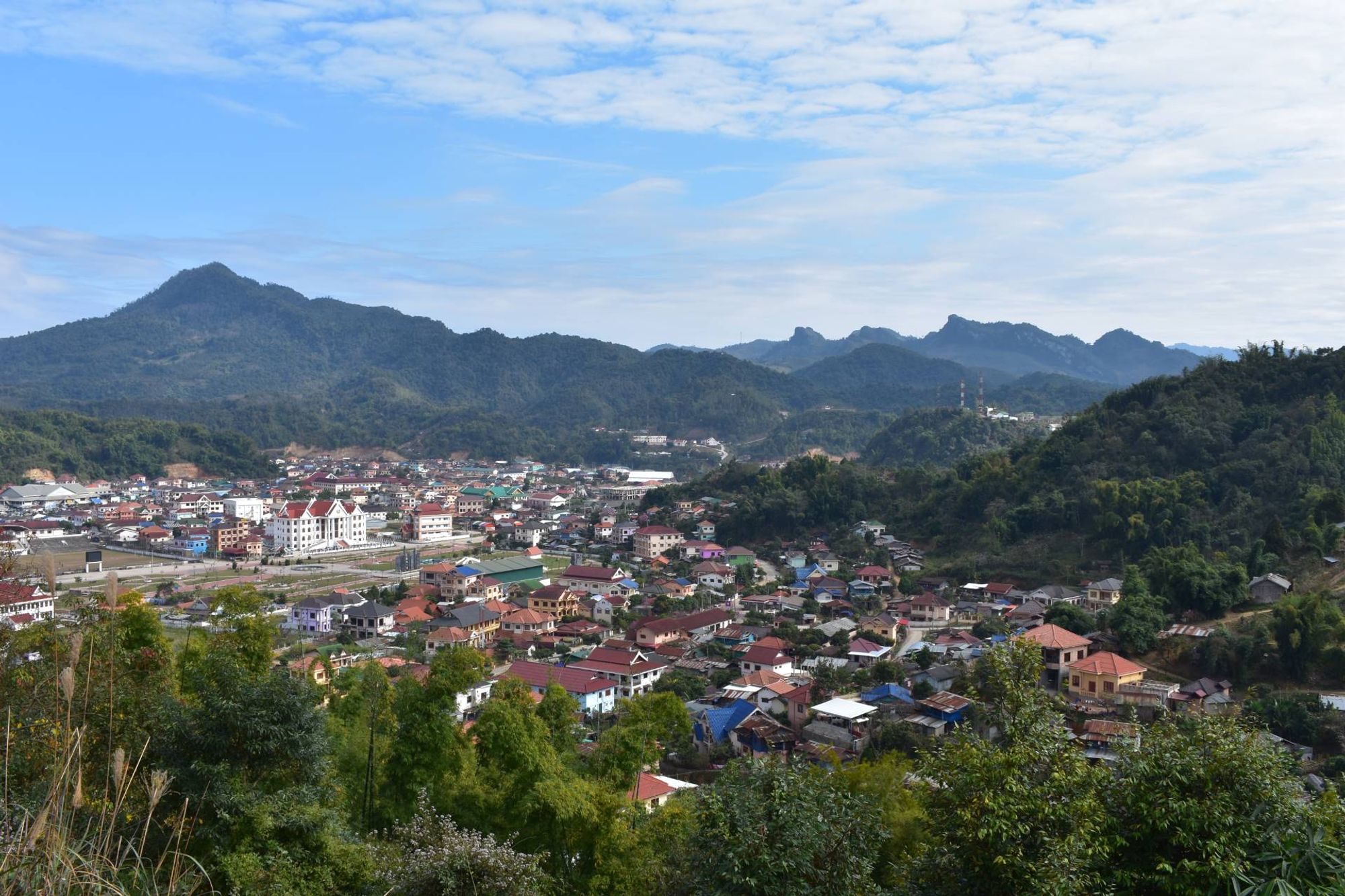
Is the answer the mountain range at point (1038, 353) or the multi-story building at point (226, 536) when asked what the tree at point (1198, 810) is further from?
the mountain range at point (1038, 353)

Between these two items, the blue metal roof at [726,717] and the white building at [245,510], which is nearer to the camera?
the blue metal roof at [726,717]

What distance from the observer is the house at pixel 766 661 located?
1416cm

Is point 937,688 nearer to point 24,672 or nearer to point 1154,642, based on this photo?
point 1154,642

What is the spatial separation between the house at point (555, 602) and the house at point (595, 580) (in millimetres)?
990

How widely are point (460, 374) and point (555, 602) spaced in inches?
3241

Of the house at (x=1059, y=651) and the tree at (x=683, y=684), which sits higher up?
the house at (x=1059, y=651)

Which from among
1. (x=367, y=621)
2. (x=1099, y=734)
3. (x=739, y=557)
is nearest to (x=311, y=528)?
(x=367, y=621)

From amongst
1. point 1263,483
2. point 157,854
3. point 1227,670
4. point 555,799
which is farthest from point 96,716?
point 1263,483

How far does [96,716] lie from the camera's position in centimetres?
462

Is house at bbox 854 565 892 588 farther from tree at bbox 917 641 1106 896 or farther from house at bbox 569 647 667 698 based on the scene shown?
tree at bbox 917 641 1106 896

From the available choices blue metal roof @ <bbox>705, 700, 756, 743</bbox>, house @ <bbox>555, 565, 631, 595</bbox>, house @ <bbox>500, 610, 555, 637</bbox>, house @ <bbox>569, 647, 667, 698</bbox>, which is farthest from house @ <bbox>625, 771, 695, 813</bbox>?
house @ <bbox>555, 565, 631, 595</bbox>

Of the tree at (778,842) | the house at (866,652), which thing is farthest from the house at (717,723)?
the tree at (778,842)

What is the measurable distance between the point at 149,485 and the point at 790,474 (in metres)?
32.1

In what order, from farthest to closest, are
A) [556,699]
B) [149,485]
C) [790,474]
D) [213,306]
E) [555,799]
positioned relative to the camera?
[213,306] < [149,485] < [790,474] < [556,699] < [555,799]
